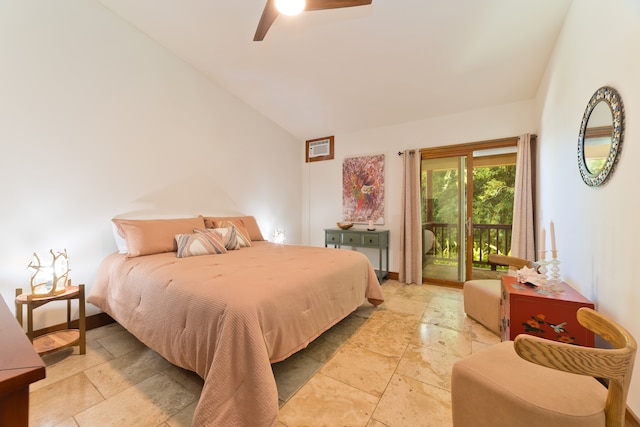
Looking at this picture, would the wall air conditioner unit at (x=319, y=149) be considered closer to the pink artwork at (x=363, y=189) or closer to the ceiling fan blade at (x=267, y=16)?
the pink artwork at (x=363, y=189)

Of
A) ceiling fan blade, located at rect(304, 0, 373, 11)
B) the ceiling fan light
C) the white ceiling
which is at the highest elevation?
the white ceiling

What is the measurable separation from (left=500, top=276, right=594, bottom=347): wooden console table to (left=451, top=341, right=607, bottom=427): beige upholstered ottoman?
0.63 metres

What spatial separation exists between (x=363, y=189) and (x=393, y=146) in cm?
82

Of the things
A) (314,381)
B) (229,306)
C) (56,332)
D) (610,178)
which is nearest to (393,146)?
(610,178)

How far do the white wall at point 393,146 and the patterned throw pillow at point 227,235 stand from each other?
2051 millimetres

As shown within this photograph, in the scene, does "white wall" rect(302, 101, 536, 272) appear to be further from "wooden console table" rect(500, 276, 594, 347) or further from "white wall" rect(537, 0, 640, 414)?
"wooden console table" rect(500, 276, 594, 347)

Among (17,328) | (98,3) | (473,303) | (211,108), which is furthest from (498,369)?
(98,3)

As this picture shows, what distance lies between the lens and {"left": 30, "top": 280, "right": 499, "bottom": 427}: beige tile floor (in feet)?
4.41

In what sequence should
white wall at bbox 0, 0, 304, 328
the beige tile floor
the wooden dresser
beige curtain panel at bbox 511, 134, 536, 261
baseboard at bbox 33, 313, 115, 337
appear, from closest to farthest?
the wooden dresser
the beige tile floor
white wall at bbox 0, 0, 304, 328
baseboard at bbox 33, 313, 115, 337
beige curtain panel at bbox 511, 134, 536, 261

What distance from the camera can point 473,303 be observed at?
8.14ft

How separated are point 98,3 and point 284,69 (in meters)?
1.83

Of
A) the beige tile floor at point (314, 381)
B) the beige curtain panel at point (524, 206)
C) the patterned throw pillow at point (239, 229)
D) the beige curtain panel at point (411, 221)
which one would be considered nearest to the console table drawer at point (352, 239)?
the beige curtain panel at point (411, 221)

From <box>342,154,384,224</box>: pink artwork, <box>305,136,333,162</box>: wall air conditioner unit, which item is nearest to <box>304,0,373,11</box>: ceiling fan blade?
<box>342,154,384,224</box>: pink artwork

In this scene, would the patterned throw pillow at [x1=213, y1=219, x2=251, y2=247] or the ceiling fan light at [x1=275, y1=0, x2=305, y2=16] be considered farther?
the patterned throw pillow at [x1=213, y1=219, x2=251, y2=247]
